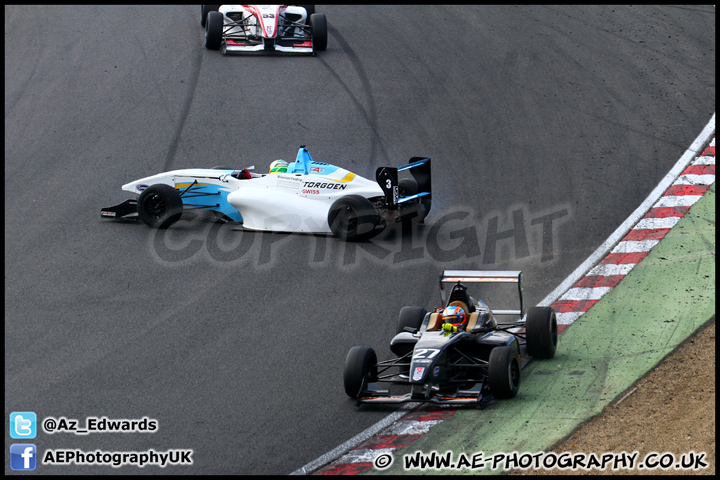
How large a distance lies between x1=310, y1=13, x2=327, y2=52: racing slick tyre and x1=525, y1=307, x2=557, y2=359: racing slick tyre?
1267 centimetres

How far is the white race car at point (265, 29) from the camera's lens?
69.2 ft

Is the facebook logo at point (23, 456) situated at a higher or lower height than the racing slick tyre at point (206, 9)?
lower

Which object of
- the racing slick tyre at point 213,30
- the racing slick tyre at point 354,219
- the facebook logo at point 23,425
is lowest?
the facebook logo at point 23,425

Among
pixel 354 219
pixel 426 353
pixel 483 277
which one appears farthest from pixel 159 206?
pixel 426 353

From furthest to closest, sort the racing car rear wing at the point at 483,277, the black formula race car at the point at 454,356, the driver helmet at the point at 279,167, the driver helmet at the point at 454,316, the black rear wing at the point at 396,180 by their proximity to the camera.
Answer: the driver helmet at the point at 279,167 < the black rear wing at the point at 396,180 < the racing car rear wing at the point at 483,277 < the driver helmet at the point at 454,316 < the black formula race car at the point at 454,356

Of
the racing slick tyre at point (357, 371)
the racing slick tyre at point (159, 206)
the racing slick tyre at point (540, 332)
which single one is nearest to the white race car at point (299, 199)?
the racing slick tyre at point (159, 206)

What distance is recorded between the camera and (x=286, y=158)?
1748cm

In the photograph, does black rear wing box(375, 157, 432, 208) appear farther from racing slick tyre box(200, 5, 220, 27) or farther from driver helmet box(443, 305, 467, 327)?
racing slick tyre box(200, 5, 220, 27)

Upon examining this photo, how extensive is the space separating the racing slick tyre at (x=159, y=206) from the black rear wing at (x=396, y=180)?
341 cm

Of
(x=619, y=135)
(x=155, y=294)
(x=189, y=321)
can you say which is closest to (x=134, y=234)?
(x=155, y=294)

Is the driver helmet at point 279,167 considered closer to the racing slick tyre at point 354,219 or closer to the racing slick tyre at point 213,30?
the racing slick tyre at point 354,219

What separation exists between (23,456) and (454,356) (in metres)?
4.70

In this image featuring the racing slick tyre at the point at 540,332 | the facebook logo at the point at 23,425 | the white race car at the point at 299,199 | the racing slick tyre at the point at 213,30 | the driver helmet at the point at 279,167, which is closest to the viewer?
the facebook logo at the point at 23,425

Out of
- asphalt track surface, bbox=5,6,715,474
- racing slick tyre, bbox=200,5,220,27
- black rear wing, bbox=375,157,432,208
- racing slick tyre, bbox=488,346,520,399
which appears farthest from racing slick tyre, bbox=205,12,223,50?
racing slick tyre, bbox=488,346,520,399
